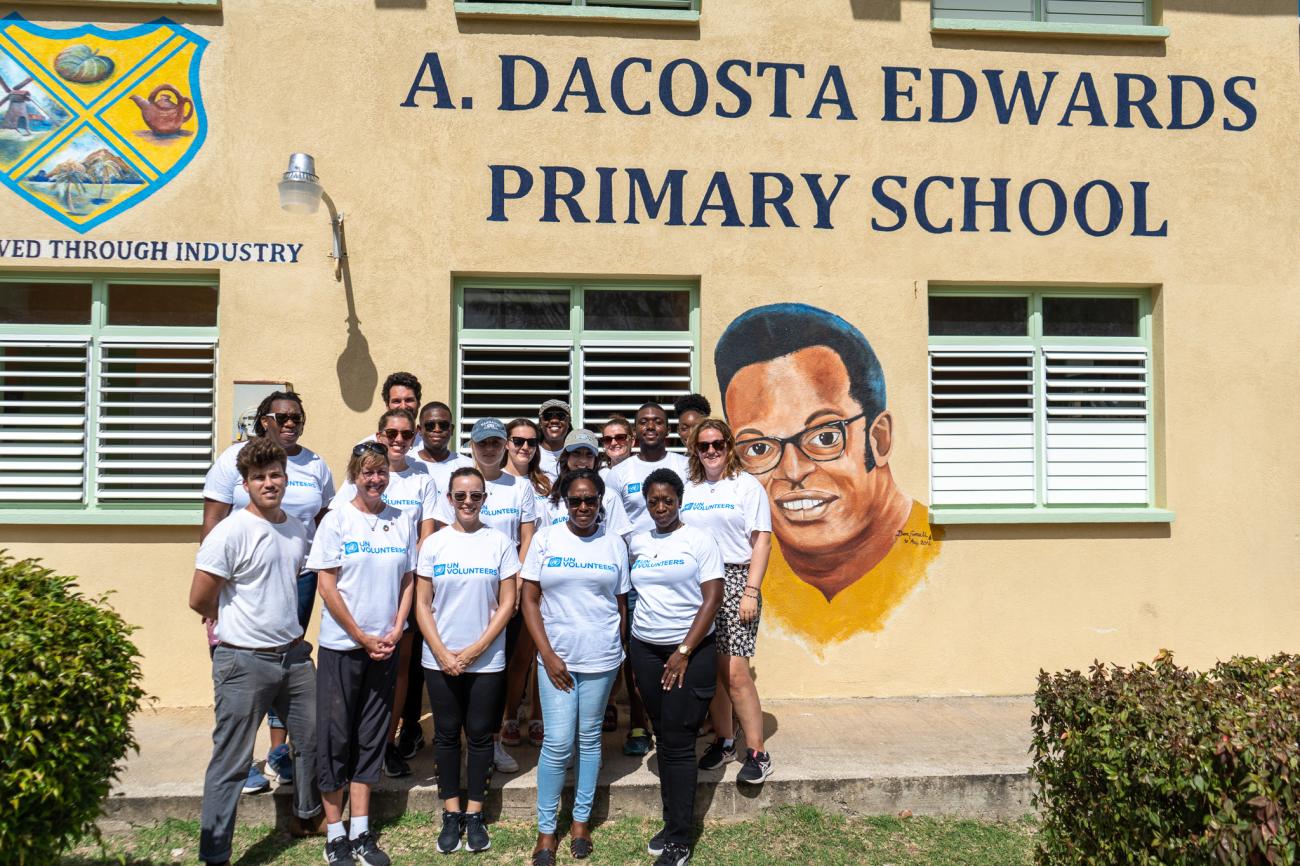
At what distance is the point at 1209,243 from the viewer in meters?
6.41

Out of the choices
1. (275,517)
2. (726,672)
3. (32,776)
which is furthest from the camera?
(726,672)

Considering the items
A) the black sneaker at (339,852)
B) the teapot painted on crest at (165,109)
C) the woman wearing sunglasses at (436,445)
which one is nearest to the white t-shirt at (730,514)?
the woman wearing sunglasses at (436,445)

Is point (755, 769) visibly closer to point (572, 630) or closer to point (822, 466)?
point (572, 630)

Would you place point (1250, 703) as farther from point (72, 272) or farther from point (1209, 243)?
point (72, 272)

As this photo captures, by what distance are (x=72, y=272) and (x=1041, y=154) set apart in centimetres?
668

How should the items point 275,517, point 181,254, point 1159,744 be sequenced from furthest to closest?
point 181,254, point 275,517, point 1159,744

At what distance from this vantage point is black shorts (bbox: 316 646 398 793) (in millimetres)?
4047

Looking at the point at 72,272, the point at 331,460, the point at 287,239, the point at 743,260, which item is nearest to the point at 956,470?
the point at 743,260

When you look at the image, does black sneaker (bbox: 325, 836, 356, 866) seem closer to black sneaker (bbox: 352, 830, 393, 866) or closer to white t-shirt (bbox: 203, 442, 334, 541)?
black sneaker (bbox: 352, 830, 393, 866)

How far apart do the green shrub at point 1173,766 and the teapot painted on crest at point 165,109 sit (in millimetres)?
6072

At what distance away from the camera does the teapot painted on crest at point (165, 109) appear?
5957 mm

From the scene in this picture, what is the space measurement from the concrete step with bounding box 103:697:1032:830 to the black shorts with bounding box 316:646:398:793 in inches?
17.9

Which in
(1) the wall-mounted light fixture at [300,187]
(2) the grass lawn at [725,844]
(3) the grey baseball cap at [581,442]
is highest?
(1) the wall-mounted light fixture at [300,187]

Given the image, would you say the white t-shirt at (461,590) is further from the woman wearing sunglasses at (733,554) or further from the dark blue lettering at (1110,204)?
the dark blue lettering at (1110,204)
